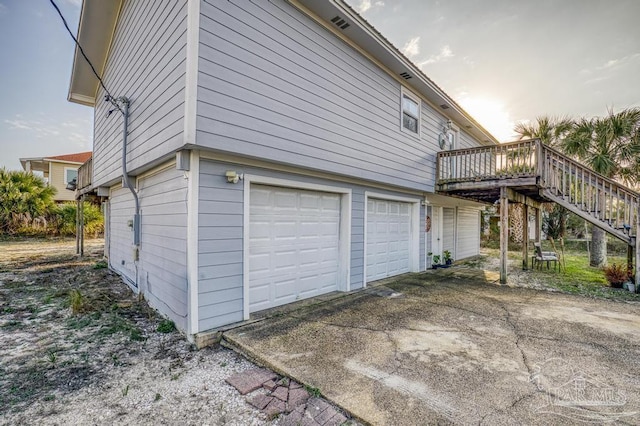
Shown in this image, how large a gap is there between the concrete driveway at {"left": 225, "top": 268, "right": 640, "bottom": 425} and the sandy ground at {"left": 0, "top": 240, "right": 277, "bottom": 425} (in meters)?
0.60

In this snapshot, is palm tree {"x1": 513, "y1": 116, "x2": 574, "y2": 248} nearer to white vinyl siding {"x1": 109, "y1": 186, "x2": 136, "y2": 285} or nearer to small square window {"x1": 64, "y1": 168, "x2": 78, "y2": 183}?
white vinyl siding {"x1": 109, "y1": 186, "x2": 136, "y2": 285}

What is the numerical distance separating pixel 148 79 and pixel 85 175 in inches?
336

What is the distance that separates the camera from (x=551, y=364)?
10.2 feet

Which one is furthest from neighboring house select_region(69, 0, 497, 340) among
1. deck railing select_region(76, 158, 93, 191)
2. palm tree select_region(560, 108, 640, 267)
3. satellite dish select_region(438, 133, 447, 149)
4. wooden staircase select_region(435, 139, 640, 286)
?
palm tree select_region(560, 108, 640, 267)

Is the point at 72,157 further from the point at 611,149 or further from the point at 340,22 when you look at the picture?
the point at 611,149

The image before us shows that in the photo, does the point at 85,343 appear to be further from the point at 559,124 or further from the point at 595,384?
the point at 559,124

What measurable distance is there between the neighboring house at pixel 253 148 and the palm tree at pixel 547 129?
26.1ft

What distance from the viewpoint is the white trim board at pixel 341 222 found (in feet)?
14.0

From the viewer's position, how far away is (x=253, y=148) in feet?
13.6

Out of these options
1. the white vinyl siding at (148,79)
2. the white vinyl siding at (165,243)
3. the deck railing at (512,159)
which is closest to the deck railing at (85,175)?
the white vinyl siding at (148,79)

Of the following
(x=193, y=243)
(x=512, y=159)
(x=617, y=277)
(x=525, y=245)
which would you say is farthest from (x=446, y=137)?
(x=193, y=243)

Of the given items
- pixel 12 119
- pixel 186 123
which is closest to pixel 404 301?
pixel 186 123

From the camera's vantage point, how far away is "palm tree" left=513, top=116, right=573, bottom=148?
40.0 feet

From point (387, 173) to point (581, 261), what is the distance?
410 inches
